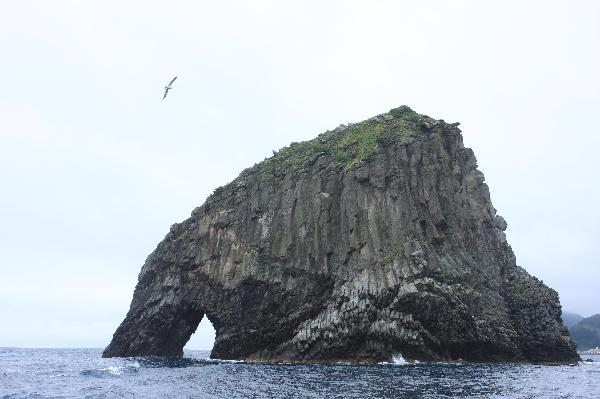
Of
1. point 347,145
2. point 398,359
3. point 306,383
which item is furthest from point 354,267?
point 306,383

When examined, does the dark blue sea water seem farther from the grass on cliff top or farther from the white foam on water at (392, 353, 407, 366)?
the grass on cliff top

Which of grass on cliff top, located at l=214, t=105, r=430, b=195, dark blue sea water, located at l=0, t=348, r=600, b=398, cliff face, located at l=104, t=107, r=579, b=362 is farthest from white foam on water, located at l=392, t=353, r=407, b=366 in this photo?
grass on cliff top, located at l=214, t=105, r=430, b=195

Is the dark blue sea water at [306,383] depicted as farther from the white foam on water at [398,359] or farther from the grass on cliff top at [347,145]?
the grass on cliff top at [347,145]

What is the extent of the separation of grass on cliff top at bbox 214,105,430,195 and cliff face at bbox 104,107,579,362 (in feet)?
0.91

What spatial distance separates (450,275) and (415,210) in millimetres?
11338

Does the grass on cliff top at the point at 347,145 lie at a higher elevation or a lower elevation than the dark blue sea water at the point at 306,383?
higher

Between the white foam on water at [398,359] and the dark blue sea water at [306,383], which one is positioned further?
the white foam on water at [398,359]

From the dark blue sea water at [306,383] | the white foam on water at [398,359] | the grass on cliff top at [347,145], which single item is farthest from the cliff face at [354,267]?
the dark blue sea water at [306,383]

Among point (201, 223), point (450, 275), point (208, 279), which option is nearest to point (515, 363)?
point (450, 275)

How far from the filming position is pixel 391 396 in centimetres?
3462

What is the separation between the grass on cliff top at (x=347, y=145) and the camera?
273 ft

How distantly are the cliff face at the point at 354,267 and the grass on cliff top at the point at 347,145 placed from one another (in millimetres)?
279

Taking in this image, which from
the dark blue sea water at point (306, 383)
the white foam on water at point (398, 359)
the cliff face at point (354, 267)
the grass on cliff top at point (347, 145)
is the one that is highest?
the grass on cliff top at point (347, 145)

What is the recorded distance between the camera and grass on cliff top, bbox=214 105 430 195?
8312 cm
